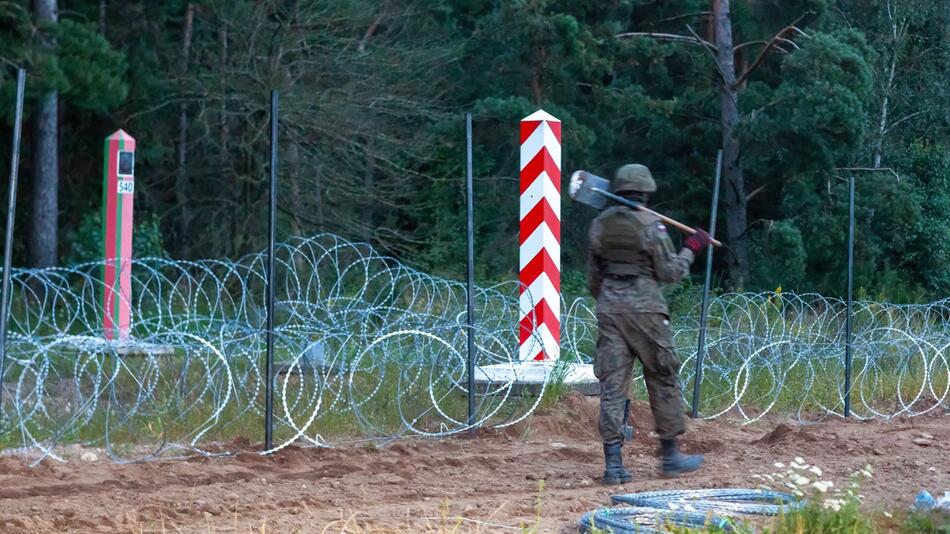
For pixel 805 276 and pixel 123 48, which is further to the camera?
pixel 805 276

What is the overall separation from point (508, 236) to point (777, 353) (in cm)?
1471

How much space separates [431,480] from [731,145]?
1921cm

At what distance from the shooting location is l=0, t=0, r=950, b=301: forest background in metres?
22.1

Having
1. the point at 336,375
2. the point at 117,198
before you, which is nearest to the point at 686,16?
the point at 117,198

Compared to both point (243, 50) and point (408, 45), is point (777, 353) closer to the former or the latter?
point (243, 50)

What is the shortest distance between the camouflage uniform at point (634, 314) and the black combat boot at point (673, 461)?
0.05 meters

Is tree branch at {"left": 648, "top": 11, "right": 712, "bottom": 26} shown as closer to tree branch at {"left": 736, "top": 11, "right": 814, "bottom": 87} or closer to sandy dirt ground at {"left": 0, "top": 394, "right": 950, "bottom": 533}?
tree branch at {"left": 736, "top": 11, "right": 814, "bottom": 87}

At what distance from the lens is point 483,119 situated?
83.9 ft

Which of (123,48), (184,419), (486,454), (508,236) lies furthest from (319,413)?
(508,236)

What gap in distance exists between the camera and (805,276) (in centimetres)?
2545

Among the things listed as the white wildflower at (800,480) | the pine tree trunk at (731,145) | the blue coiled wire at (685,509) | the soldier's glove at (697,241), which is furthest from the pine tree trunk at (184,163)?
the white wildflower at (800,480)

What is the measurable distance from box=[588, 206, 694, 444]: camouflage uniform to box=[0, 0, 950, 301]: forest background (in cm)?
1292

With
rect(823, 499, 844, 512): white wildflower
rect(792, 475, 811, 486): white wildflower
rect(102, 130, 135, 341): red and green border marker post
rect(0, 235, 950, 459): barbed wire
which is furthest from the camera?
rect(102, 130, 135, 341): red and green border marker post

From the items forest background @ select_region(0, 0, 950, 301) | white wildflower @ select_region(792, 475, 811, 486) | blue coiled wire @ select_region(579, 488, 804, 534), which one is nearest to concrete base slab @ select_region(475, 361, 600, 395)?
blue coiled wire @ select_region(579, 488, 804, 534)
